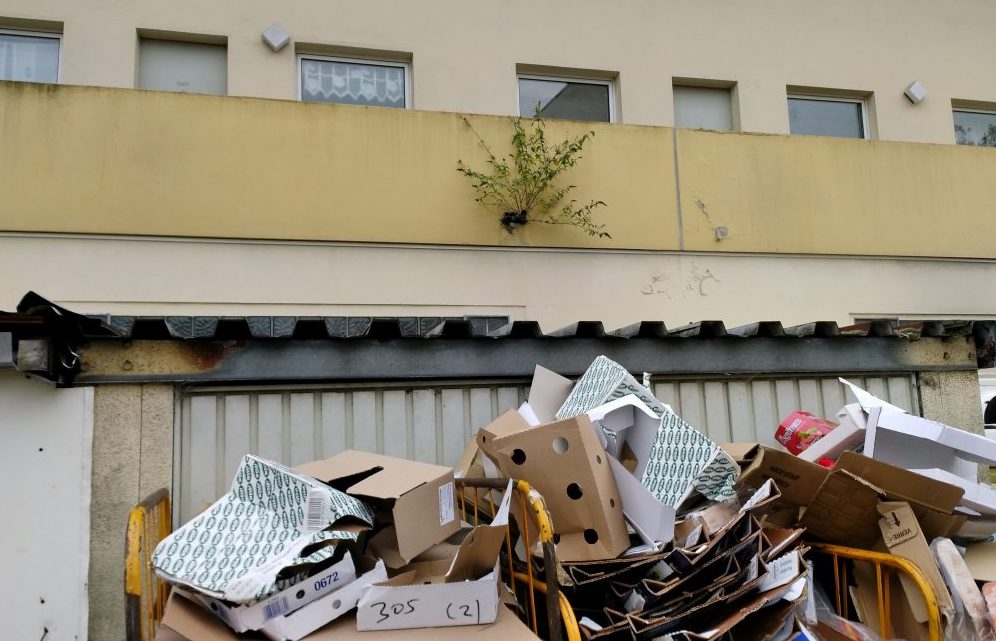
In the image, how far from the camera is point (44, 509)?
4.13 m

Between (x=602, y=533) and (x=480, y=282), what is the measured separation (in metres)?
3.86

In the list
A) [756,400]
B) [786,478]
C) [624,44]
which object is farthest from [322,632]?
[624,44]

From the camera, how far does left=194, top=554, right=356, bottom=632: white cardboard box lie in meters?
2.88

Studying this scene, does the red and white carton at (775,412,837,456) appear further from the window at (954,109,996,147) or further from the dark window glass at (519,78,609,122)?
the window at (954,109,996,147)

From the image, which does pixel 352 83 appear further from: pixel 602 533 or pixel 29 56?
pixel 602 533

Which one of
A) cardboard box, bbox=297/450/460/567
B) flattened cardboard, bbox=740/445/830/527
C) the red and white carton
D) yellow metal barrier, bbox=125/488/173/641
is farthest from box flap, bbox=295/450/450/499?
the red and white carton

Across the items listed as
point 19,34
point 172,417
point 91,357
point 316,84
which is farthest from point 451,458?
point 19,34

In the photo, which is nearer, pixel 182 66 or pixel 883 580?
pixel 883 580

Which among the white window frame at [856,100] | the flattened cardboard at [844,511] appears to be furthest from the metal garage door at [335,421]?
the white window frame at [856,100]

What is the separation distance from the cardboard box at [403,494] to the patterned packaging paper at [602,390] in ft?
2.53

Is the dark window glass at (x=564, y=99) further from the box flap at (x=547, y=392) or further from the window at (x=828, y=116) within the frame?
the box flap at (x=547, y=392)

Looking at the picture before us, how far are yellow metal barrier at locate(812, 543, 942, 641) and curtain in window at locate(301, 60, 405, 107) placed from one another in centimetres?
556

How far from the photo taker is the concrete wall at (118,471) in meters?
4.13

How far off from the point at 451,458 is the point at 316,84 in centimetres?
427
